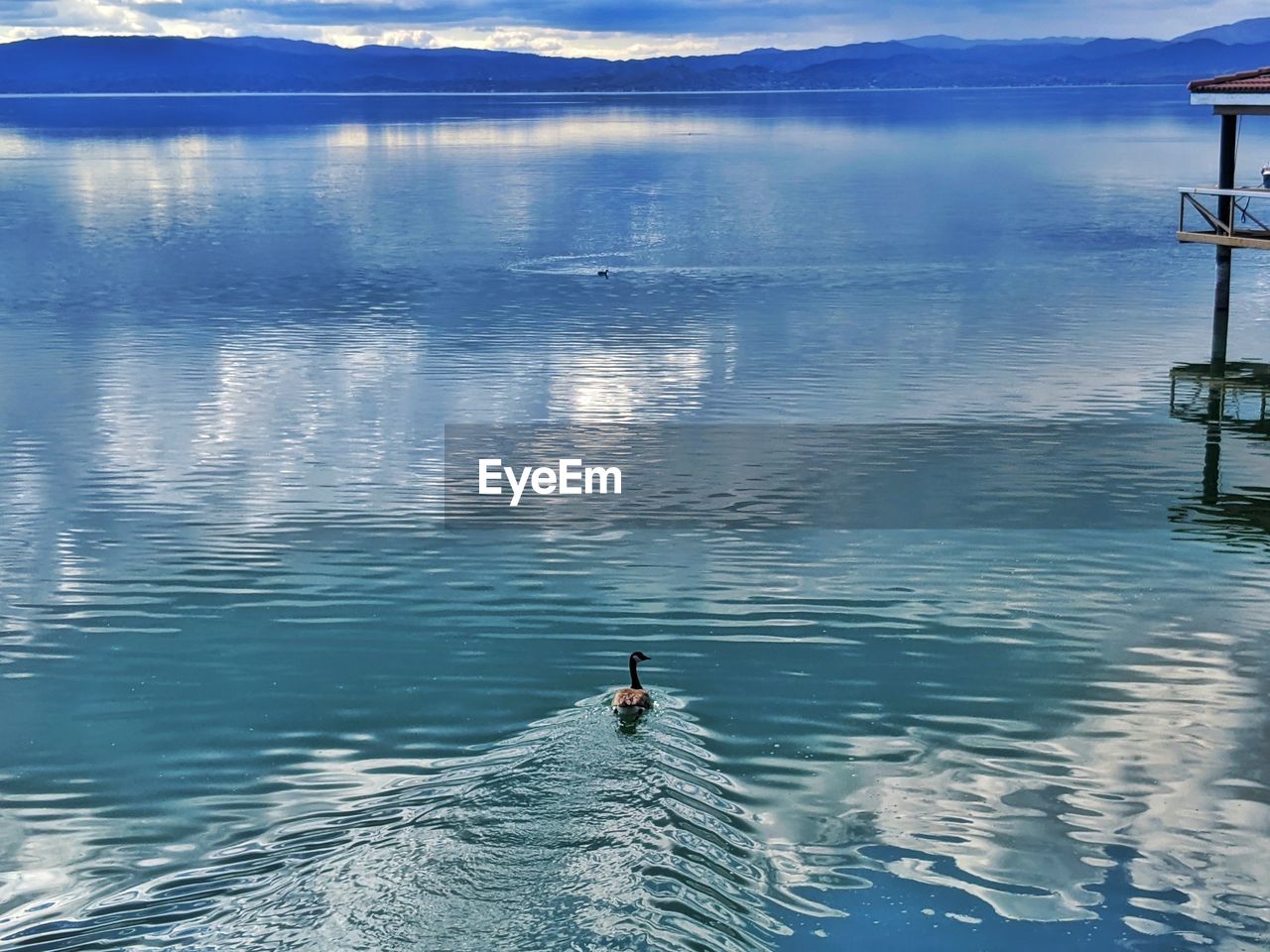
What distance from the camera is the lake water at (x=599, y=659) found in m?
15.2

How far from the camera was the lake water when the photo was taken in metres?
15.2

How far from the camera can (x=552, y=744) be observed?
1845 centimetres

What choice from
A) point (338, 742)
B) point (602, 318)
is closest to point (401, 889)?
point (338, 742)

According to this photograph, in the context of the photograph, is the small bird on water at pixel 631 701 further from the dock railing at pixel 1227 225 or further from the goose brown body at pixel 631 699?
the dock railing at pixel 1227 225

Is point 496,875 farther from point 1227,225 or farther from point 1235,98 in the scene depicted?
point 1227,225

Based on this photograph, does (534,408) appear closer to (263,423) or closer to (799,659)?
(263,423)

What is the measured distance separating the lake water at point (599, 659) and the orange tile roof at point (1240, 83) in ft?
25.2

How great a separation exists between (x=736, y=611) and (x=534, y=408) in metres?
14.4

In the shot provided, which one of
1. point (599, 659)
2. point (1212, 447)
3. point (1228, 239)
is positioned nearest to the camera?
point (599, 659)

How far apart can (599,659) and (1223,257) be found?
30398 millimetres

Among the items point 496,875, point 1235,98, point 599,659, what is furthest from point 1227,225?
point 496,875

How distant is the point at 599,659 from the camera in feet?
70.7

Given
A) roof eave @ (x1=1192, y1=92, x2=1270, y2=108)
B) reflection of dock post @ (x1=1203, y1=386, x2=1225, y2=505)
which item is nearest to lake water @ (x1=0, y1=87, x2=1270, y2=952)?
reflection of dock post @ (x1=1203, y1=386, x2=1225, y2=505)

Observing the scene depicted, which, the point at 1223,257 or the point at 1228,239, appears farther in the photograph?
the point at 1223,257
